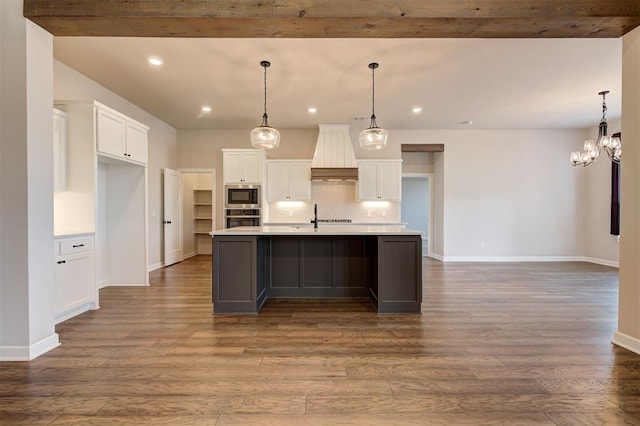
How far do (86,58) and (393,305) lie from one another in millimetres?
4709

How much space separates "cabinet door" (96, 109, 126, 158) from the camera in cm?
388

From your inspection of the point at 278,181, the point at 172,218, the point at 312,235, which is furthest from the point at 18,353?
the point at 278,181

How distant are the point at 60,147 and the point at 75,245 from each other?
1.22 metres

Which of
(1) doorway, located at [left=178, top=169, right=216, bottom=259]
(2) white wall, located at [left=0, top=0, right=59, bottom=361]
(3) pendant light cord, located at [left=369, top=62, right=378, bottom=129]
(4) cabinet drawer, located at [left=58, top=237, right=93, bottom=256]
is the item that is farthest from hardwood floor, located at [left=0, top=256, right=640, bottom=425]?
(1) doorway, located at [left=178, top=169, right=216, bottom=259]

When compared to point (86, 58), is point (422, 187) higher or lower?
lower

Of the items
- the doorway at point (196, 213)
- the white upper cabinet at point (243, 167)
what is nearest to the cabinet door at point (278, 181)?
the white upper cabinet at point (243, 167)

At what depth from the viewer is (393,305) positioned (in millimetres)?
3459

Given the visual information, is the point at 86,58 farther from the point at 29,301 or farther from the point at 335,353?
the point at 335,353

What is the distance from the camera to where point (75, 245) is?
3.42 m

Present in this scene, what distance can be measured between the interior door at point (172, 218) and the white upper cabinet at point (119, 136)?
179 centimetres

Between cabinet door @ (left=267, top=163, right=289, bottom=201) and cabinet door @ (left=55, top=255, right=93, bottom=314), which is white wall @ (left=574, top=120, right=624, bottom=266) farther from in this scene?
cabinet door @ (left=55, top=255, right=93, bottom=314)

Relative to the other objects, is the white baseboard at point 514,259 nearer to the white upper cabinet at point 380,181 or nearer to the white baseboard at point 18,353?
the white upper cabinet at point 380,181

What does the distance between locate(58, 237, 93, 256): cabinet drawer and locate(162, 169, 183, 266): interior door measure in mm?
2879

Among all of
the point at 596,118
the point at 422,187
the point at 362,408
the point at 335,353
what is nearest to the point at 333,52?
the point at 335,353
